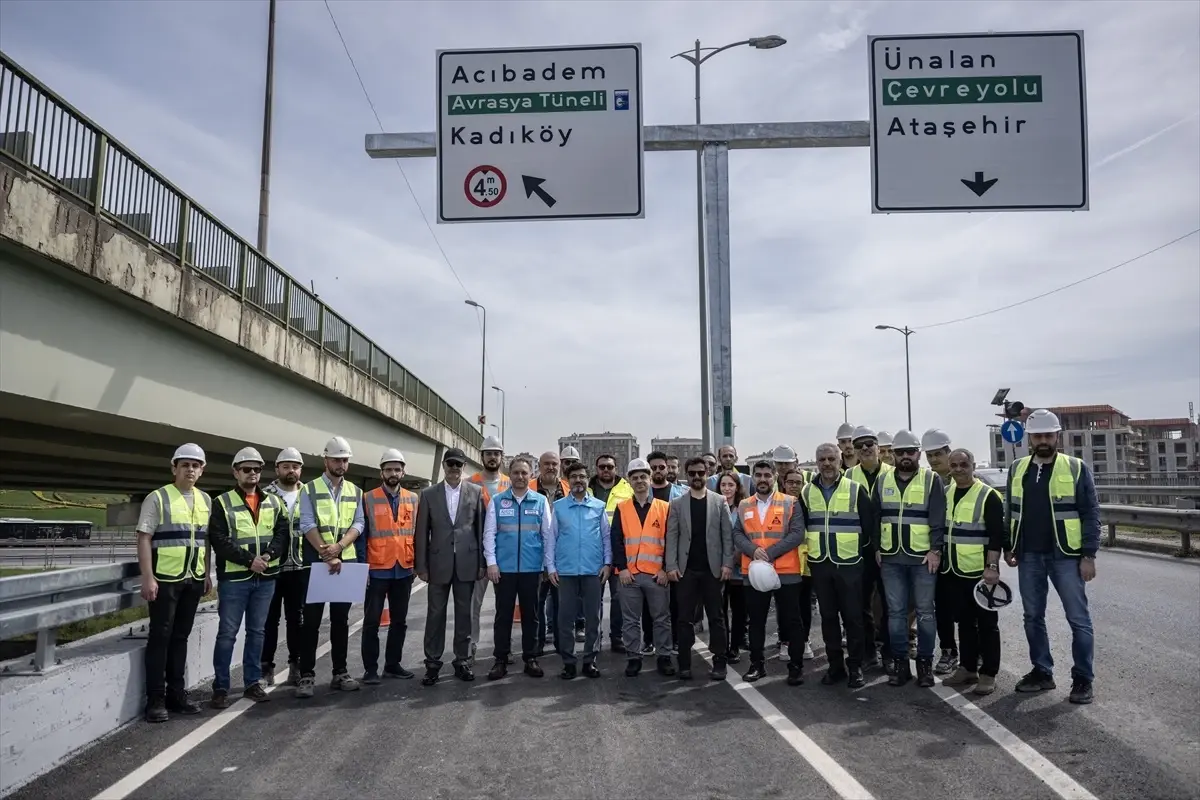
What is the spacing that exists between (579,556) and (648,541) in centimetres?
65

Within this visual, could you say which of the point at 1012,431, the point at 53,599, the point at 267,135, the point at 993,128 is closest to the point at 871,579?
the point at 993,128

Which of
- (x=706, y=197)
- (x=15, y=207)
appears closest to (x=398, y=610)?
(x=15, y=207)

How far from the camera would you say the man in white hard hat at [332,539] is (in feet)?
22.8

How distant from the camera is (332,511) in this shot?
7301 mm

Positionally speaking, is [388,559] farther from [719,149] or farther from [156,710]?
[719,149]

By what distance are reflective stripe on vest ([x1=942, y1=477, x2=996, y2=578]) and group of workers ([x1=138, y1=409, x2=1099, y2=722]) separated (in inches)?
0.5

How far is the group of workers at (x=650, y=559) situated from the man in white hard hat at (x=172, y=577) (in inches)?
0.6

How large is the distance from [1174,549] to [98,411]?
1854cm

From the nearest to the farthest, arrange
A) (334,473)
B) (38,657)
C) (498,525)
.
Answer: (38,657), (334,473), (498,525)

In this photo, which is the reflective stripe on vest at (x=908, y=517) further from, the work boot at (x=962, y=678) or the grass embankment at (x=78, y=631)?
the grass embankment at (x=78, y=631)

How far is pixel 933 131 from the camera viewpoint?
9297 millimetres

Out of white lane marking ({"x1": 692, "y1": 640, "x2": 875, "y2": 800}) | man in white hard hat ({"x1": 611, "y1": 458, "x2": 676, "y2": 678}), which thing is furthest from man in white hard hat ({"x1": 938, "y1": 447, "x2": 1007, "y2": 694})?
man in white hard hat ({"x1": 611, "y1": 458, "x2": 676, "y2": 678})

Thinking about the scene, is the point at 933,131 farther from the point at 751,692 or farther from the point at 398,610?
the point at 398,610

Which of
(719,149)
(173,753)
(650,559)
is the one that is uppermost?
(719,149)
